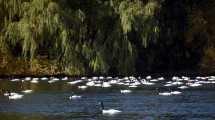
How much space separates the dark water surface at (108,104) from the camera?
2781 centimetres

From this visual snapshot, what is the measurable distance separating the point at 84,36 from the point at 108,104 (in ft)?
58.1

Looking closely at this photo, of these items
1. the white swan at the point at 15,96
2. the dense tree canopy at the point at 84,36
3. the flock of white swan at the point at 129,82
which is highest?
the dense tree canopy at the point at 84,36

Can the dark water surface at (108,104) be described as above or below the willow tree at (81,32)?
below

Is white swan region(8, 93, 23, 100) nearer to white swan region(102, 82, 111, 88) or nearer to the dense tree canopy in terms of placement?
white swan region(102, 82, 111, 88)

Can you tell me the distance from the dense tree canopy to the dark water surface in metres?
7.49

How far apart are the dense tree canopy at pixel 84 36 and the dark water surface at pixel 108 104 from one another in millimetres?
7485

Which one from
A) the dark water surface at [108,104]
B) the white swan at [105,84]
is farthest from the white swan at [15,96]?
the white swan at [105,84]

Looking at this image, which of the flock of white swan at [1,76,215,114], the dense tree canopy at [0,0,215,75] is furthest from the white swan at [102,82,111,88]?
the dense tree canopy at [0,0,215,75]

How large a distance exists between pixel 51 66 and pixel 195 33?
11552mm

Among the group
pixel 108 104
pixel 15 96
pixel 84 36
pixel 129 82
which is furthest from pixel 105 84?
pixel 108 104

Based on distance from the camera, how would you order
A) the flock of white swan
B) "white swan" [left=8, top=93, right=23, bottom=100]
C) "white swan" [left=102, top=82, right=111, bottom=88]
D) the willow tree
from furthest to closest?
1. the willow tree
2. "white swan" [left=102, top=82, right=111, bottom=88]
3. the flock of white swan
4. "white swan" [left=8, top=93, right=23, bottom=100]

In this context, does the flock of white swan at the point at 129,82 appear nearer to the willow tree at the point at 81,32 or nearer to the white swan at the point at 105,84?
the white swan at the point at 105,84

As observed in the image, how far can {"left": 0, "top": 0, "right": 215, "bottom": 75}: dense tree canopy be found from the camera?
4806 centimetres

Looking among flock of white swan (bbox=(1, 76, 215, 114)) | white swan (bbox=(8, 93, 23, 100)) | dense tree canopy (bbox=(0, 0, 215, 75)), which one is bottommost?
flock of white swan (bbox=(1, 76, 215, 114))
